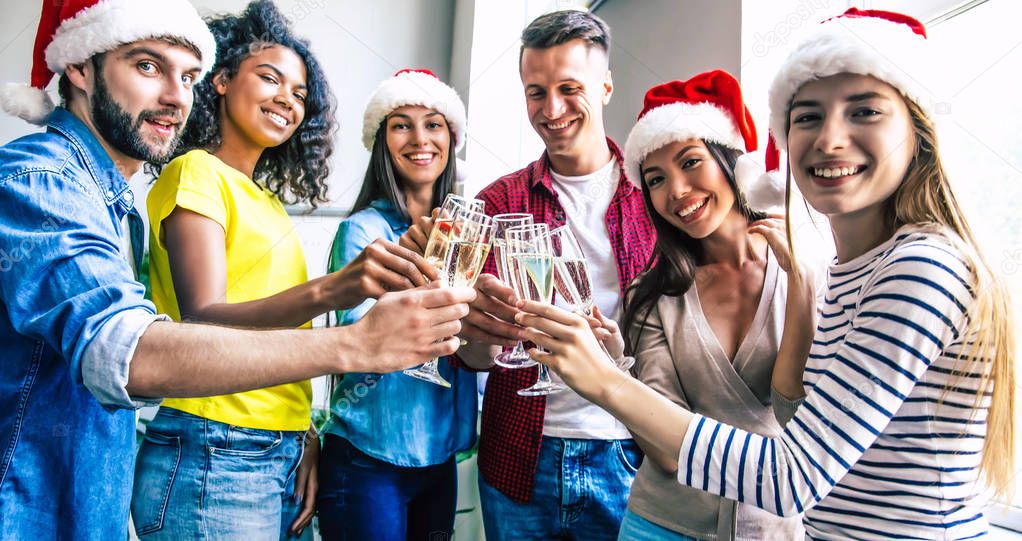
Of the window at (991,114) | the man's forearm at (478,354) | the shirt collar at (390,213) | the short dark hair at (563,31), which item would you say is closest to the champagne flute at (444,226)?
the man's forearm at (478,354)

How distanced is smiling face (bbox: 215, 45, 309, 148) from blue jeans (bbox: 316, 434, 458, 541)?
0.82m

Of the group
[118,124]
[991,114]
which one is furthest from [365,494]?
[991,114]

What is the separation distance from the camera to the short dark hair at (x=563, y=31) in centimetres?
162

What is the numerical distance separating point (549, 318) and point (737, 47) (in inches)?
50.6

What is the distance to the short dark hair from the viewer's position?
1.62 m

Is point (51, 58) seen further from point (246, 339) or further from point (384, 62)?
point (384, 62)

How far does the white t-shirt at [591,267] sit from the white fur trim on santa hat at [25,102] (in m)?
1.11

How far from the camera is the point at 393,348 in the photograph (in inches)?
33.9

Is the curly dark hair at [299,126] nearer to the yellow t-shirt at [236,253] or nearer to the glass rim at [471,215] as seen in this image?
the yellow t-shirt at [236,253]

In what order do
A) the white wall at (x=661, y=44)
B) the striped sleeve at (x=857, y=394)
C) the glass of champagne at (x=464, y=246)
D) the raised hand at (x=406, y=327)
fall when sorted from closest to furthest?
the striped sleeve at (x=857, y=394) < the raised hand at (x=406, y=327) < the glass of champagne at (x=464, y=246) < the white wall at (x=661, y=44)

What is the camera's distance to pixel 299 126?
5.88 ft

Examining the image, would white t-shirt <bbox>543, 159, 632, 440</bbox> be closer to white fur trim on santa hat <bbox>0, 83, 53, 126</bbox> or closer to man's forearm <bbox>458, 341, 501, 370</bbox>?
man's forearm <bbox>458, 341, 501, 370</bbox>

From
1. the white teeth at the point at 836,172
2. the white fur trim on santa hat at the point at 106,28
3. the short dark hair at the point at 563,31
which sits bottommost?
the white teeth at the point at 836,172

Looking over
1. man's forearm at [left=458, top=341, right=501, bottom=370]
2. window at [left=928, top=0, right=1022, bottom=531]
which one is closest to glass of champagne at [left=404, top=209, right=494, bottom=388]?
man's forearm at [left=458, top=341, right=501, bottom=370]
